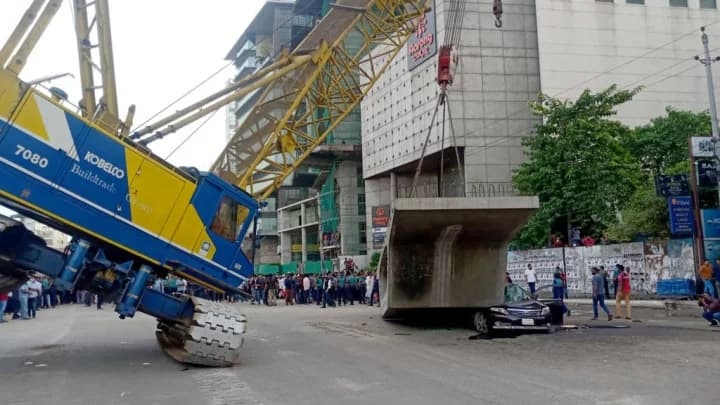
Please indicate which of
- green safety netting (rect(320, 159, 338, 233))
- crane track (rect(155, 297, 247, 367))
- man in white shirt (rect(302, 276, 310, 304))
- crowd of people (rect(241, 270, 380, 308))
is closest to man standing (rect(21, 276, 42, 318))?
crowd of people (rect(241, 270, 380, 308))

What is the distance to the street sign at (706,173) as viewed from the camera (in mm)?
24000

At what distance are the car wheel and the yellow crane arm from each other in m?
6.49

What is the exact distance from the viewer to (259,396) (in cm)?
848

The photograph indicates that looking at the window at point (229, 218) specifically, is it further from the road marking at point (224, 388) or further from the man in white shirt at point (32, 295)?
the man in white shirt at point (32, 295)

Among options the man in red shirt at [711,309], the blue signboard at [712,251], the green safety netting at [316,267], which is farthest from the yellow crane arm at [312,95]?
the green safety netting at [316,267]

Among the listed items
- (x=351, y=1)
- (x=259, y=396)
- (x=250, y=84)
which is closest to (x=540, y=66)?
(x=351, y=1)

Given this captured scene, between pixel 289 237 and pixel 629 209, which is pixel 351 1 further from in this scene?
pixel 289 237

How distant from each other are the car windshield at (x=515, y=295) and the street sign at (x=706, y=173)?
36.6 ft

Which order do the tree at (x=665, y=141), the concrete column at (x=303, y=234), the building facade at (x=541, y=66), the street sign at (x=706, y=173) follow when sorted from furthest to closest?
the concrete column at (x=303, y=234) → the building facade at (x=541, y=66) → the tree at (x=665, y=141) → the street sign at (x=706, y=173)

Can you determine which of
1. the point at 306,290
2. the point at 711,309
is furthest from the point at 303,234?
the point at 711,309

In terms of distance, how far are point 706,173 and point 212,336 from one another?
20.4m

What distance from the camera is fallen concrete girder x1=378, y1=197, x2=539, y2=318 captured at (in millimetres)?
16984

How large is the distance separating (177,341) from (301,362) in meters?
2.95

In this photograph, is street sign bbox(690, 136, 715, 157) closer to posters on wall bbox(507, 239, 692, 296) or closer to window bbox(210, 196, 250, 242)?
posters on wall bbox(507, 239, 692, 296)
